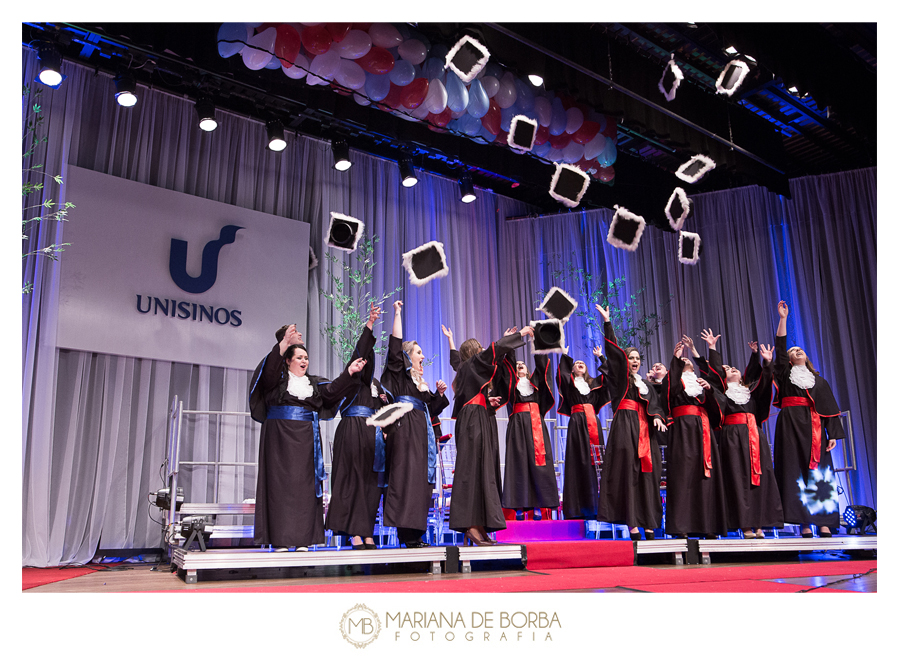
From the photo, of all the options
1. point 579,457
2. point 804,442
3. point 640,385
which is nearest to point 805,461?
point 804,442

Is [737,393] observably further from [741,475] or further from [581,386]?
[581,386]

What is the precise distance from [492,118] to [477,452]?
107 inches

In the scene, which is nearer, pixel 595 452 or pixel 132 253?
pixel 595 452

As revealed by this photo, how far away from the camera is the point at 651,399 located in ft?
17.0

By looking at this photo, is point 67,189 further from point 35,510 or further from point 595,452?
point 595,452

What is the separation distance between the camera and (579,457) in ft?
17.8

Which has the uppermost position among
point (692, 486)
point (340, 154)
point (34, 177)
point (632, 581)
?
point (340, 154)

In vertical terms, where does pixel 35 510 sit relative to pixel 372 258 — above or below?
below

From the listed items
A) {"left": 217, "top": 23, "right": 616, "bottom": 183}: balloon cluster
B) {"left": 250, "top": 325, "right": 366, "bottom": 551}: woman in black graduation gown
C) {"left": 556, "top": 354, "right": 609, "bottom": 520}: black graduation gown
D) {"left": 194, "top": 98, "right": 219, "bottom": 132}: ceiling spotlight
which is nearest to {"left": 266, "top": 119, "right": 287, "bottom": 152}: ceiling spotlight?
{"left": 194, "top": 98, "right": 219, "bottom": 132}: ceiling spotlight

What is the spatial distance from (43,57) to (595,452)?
16.3 ft

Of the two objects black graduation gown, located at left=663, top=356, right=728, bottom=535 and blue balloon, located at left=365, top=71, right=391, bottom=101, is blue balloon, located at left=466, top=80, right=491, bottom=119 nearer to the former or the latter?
blue balloon, located at left=365, top=71, right=391, bottom=101

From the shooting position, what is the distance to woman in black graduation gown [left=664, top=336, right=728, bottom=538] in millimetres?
4930
